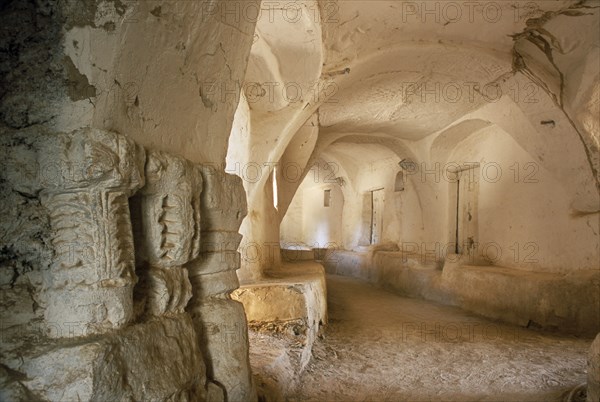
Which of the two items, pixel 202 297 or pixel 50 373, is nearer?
pixel 50 373

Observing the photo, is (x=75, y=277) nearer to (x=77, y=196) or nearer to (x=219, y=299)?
(x=77, y=196)

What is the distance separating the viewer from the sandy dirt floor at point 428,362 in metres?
2.91

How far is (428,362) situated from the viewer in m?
3.58

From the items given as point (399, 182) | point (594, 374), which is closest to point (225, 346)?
point (594, 374)

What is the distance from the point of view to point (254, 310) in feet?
12.3

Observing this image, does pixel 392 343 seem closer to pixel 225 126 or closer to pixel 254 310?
pixel 254 310

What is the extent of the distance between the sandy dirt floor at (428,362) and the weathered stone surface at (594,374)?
34 cm

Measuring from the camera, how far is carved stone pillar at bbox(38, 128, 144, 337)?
3.69 ft

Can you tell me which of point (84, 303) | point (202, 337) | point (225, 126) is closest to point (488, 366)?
point (202, 337)

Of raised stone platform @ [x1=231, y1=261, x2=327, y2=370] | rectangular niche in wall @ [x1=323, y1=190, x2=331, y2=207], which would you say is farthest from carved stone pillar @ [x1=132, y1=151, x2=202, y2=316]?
rectangular niche in wall @ [x1=323, y1=190, x2=331, y2=207]

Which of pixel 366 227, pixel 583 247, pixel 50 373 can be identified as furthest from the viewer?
pixel 366 227

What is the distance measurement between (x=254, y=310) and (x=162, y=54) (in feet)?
9.21

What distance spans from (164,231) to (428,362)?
300 centimetres

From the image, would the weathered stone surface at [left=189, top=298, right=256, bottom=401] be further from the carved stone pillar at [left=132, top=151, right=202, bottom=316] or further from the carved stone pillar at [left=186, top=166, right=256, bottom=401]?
the carved stone pillar at [left=132, top=151, right=202, bottom=316]
